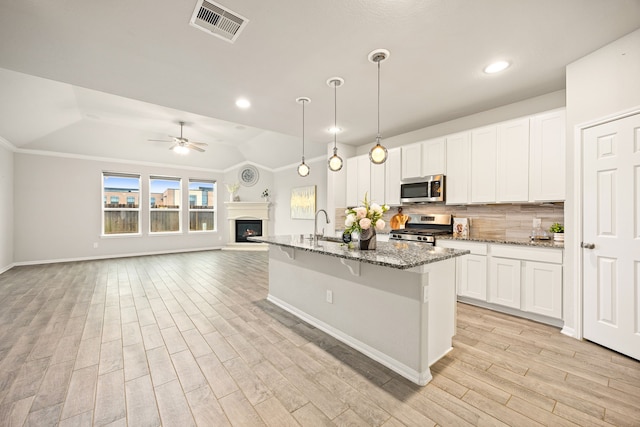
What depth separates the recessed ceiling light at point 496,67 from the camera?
8.63ft

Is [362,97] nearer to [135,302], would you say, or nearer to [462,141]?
[462,141]

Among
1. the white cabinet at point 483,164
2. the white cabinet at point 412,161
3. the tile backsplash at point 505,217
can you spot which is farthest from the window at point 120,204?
the white cabinet at point 483,164

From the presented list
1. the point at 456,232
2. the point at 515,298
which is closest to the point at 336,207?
the point at 456,232

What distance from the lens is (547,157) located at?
3018 millimetres

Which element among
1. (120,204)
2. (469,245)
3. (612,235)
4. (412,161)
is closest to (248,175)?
(120,204)

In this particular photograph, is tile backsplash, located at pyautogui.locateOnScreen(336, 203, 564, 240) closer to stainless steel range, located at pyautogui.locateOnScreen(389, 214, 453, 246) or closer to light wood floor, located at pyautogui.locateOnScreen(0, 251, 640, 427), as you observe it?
stainless steel range, located at pyautogui.locateOnScreen(389, 214, 453, 246)

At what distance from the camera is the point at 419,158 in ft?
14.1

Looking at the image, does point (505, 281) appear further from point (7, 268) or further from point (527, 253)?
point (7, 268)

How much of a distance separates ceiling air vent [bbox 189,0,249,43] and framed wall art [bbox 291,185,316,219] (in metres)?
5.14

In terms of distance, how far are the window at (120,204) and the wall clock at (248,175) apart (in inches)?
118

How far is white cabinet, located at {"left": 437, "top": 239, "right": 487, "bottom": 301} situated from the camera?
3.38 m

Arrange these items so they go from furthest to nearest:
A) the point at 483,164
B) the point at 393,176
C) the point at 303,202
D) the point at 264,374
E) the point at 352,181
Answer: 1. the point at 303,202
2. the point at 352,181
3. the point at 393,176
4. the point at 483,164
5. the point at 264,374

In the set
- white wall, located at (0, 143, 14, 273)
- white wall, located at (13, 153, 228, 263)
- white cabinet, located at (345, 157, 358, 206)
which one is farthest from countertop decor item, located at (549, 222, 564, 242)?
white wall, located at (0, 143, 14, 273)

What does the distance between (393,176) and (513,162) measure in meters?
1.80
